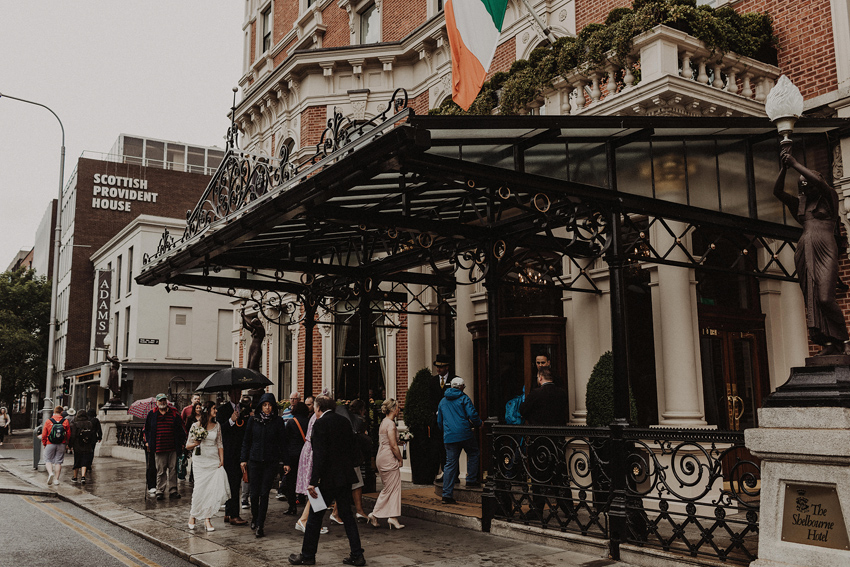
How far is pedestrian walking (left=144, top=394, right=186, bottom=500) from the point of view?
13633 mm

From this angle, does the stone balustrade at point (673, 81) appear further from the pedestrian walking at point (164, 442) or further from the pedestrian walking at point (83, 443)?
the pedestrian walking at point (83, 443)

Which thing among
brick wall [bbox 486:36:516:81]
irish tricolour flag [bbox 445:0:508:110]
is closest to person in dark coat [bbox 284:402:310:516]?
irish tricolour flag [bbox 445:0:508:110]

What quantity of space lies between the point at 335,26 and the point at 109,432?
16.6 metres

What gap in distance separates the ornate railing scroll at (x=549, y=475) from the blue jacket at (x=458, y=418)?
1244mm

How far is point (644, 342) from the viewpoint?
1166 centimetres

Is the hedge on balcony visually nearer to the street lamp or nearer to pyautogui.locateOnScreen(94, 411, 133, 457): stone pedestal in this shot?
the street lamp

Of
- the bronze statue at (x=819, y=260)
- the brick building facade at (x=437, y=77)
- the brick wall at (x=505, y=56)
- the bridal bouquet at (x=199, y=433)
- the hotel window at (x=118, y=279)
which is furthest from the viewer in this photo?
the hotel window at (x=118, y=279)

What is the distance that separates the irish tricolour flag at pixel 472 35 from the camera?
11.5 m

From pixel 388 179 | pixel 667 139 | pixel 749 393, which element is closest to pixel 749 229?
pixel 667 139

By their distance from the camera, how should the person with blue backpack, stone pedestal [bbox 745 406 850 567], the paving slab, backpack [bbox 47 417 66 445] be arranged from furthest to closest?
backpack [bbox 47 417 66 445] → the person with blue backpack → the paving slab → stone pedestal [bbox 745 406 850 567]

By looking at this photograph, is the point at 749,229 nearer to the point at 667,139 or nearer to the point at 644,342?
the point at 667,139

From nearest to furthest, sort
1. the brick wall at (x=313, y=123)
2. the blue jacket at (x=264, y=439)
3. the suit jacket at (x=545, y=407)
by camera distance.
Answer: the suit jacket at (x=545, y=407)
the blue jacket at (x=264, y=439)
the brick wall at (x=313, y=123)

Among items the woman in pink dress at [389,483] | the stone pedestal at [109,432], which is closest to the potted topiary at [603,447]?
the woman in pink dress at [389,483]

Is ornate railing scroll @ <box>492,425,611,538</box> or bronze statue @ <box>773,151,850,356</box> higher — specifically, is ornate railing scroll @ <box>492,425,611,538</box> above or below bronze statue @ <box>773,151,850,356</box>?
below
